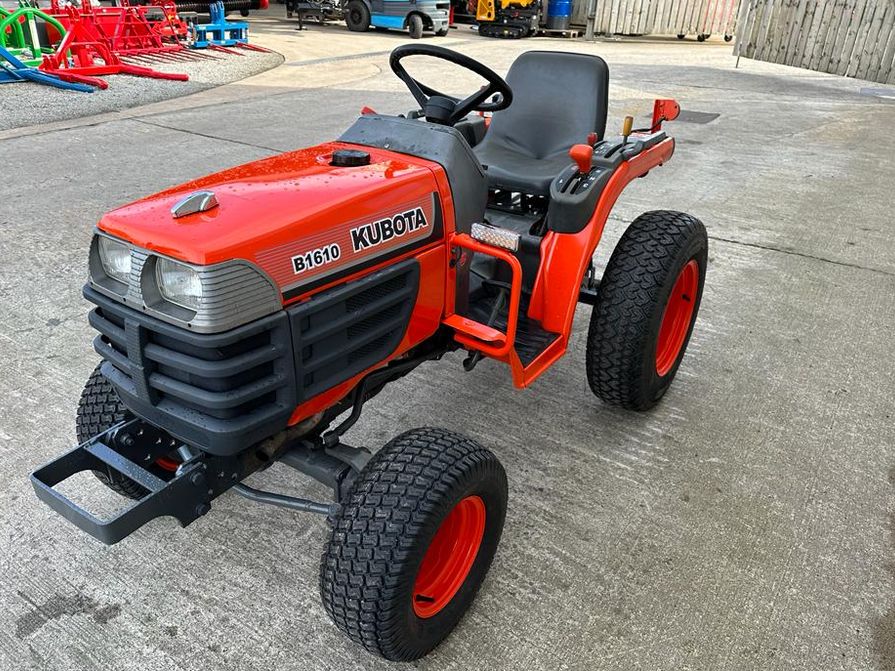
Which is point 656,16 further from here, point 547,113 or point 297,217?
point 297,217

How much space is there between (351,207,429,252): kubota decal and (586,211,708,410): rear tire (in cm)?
85

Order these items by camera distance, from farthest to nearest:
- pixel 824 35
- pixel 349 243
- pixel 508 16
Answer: pixel 508 16
pixel 824 35
pixel 349 243

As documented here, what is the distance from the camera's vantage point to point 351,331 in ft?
5.92

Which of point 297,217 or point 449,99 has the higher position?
point 449,99

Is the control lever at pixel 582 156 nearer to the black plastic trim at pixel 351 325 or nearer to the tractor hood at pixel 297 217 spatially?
the tractor hood at pixel 297 217

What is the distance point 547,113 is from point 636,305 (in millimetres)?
1099

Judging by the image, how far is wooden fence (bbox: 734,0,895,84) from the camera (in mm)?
11414

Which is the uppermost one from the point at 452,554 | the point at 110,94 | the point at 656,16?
the point at 656,16

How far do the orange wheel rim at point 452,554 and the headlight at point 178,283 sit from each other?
2.75 feet

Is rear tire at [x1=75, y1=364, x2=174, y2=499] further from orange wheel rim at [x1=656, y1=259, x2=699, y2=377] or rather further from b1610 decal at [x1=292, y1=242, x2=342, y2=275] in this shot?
orange wheel rim at [x1=656, y1=259, x2=699, y2=377]

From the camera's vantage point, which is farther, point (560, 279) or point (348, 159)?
point (560, 279)

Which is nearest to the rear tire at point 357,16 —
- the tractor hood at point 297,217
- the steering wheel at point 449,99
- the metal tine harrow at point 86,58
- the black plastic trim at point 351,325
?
the metal tine harrow at point 86,58

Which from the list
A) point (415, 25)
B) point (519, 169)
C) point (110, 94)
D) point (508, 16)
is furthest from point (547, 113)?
point (508, 16)

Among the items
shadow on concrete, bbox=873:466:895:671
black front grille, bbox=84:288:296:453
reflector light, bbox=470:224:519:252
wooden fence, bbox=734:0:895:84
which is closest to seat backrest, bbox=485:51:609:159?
reflector light, bbox=470:224:519:252
